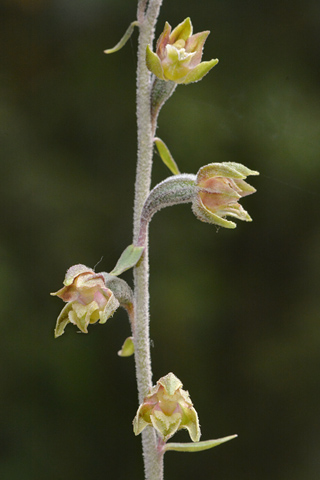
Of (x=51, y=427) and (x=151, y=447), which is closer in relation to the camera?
(x=151, y=447)

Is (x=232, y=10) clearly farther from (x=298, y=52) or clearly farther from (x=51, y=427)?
(x=51, y=427)

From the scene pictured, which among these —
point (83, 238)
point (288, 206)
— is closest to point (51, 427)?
point (83, 238)

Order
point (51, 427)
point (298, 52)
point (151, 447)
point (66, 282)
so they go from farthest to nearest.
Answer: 1. point (298, 52)
2. point (51, 427)
3. point (151, 447)
4. point (66, 282)

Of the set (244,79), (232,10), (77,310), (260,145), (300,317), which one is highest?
(232,10)

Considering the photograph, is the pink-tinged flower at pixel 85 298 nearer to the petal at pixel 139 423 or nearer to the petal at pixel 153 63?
the petal at pixel 139 423

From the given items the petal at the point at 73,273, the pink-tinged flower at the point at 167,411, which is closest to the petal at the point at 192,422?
the pink-tinged flower at the point at 167,411

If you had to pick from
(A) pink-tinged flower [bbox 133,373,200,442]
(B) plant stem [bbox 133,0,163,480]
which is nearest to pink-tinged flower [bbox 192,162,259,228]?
(B) plant stem [bbox 133,0,163,480]
